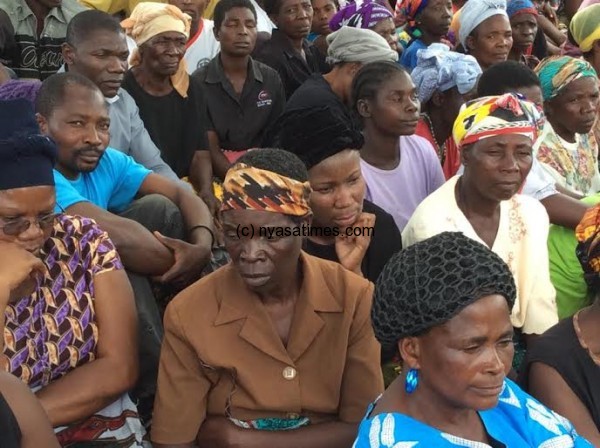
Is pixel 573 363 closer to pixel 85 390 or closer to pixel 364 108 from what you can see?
pixel 85 390

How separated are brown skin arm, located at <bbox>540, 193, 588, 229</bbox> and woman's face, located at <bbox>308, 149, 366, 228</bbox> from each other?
3.81 ft

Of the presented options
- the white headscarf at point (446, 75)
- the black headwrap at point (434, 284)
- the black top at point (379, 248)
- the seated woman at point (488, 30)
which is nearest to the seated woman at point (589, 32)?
the seated woman at point (488, 30)

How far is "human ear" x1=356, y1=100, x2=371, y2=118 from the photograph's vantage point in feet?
15.6

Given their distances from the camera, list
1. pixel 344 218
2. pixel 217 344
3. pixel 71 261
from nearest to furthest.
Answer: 1. pixel 217 344
2. pixel 71 261
3. pixel 344 218

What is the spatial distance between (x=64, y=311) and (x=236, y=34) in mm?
3392

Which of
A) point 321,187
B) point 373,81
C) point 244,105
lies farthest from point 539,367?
point 244,105

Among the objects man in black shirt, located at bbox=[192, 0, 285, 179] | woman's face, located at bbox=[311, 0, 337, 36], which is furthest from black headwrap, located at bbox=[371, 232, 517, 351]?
woman's face, located at bbox=[311, 0, 337, 36]

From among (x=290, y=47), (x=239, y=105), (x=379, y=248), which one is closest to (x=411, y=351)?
(x=379, y=248)

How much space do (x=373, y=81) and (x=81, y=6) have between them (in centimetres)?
220

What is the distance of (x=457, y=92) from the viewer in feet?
19.2

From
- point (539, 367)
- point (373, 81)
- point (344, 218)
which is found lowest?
point (539, 367)

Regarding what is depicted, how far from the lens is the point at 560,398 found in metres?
2.87

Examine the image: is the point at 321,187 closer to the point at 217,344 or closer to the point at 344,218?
the point at 344,218

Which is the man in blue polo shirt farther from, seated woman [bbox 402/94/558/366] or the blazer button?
seated woman [bbox 402/94/558/366]
